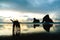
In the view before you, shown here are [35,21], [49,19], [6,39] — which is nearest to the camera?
[6,39]

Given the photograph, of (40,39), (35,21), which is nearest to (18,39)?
(40,39)

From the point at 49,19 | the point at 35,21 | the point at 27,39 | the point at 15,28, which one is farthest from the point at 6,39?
the point at 35,21

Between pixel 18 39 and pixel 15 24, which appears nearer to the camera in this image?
pixel 18 39

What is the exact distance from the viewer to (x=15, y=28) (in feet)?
117

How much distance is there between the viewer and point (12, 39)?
2705 centimetres

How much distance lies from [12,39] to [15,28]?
28.9 ft

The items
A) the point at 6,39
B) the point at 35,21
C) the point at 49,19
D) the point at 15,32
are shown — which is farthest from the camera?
the point at 35,21

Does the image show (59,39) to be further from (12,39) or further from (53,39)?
(12,39)

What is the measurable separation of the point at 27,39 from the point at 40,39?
176 cm

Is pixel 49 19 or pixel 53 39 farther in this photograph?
pixel 49 19

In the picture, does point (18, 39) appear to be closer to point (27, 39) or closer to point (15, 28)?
point (27, 39)

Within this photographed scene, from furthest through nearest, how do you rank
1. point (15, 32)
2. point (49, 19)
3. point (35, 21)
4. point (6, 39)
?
point (35, 21), point (49, 19), point (15, 32), point (6, 39)

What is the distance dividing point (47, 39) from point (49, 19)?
281 ft

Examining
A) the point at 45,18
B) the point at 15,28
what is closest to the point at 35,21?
the point at 45,18
